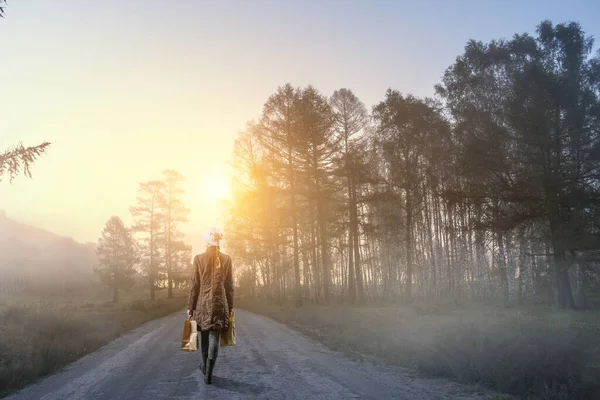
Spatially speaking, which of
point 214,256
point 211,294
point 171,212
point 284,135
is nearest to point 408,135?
point 284,135

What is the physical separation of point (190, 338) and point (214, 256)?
144 cm

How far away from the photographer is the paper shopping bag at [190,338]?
6781mm

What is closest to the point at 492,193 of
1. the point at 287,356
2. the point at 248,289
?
the point at 287,356

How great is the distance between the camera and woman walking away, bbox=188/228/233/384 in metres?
6.70

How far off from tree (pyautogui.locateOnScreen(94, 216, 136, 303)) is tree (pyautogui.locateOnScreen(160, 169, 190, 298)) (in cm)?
544

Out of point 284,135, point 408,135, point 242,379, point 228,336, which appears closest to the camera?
point 228,336

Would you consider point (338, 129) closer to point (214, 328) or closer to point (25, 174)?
point (25, 174)

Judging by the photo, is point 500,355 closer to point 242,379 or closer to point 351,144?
point 242,379

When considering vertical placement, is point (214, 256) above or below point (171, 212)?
below

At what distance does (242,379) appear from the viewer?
7.04 meters

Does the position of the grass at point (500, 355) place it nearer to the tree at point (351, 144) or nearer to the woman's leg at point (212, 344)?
the woman's leg at point (212, 344)

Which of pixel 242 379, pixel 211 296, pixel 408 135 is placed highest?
pixel 408 135

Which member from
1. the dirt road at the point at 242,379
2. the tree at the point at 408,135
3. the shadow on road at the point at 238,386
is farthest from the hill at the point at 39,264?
the shadow on road at the point at 238,386

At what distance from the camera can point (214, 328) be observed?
666cm
